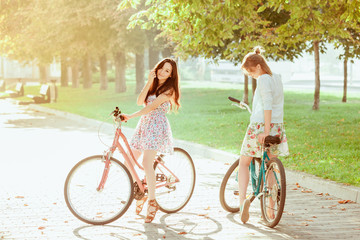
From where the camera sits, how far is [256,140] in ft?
19.8

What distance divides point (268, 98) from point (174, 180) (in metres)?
1.49

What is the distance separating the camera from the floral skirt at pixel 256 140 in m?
5.99

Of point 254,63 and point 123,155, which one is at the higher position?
point 254,63

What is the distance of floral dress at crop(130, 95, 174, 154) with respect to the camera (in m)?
6.15

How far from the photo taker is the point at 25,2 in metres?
28.3

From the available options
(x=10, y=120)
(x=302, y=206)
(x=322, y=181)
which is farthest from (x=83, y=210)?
(x=10, y=120)

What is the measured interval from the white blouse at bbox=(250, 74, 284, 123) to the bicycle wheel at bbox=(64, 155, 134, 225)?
142 cm

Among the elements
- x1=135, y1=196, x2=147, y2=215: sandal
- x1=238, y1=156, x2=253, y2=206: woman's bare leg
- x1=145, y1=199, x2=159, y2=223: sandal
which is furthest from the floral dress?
x1=238, y1=156, x2=253, y2=206: woman's bare leg

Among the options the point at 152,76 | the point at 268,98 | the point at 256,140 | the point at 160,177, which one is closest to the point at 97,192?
the point at 160,177

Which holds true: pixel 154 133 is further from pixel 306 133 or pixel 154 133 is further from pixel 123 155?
pixel 306 133

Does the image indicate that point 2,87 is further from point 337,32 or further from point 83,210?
point 83,210

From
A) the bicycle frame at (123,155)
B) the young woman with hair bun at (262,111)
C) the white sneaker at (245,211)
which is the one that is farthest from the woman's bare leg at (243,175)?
the bicycle frame at (123,155)

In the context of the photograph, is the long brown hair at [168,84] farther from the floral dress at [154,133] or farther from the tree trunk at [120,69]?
the tree trunk at [120,69]

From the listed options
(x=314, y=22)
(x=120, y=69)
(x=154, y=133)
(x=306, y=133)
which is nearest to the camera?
(x=154, y=133)
